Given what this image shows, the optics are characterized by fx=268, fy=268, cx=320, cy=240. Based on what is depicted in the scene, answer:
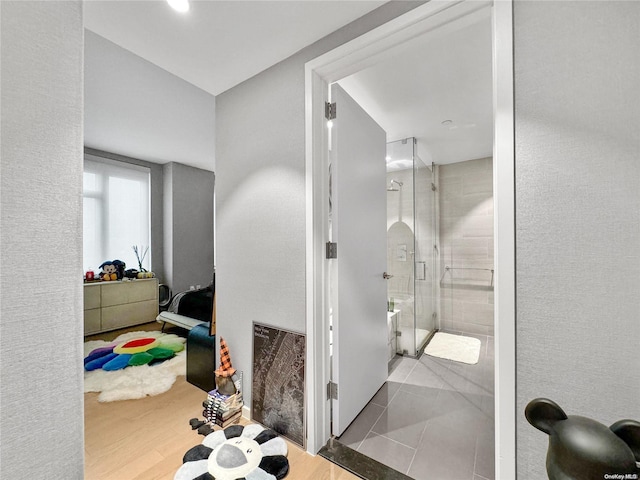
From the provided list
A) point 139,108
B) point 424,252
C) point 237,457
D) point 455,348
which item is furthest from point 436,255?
point 139,108

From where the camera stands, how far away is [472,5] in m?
1.11

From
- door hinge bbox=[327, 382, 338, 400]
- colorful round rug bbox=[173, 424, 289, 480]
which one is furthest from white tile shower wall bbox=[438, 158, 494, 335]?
colorful round rug bbox=[173, 424, 289, 480]

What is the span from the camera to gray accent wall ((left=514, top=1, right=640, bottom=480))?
864 mm

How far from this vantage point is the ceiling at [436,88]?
5.30 ft

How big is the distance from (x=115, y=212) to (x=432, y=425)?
522 centimetres

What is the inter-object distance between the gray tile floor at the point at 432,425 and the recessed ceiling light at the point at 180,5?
2582mm

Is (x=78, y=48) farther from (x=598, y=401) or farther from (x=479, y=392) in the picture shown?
(x=479, y=392)

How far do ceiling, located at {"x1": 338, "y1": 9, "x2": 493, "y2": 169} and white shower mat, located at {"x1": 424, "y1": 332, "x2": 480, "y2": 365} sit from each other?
2230 mm

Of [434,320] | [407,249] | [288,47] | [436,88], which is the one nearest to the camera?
[288,47]

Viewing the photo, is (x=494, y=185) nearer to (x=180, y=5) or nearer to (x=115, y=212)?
(x=180, y=5)

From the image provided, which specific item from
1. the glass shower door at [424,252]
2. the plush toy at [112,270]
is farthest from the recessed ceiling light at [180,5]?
the plush toy at [112,270]

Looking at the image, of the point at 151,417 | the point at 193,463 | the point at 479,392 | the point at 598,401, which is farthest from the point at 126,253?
the point at 598,401

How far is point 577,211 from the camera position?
3.05 feet

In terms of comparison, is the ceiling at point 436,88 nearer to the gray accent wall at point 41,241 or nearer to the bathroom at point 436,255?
the bathroom at point 436,255
